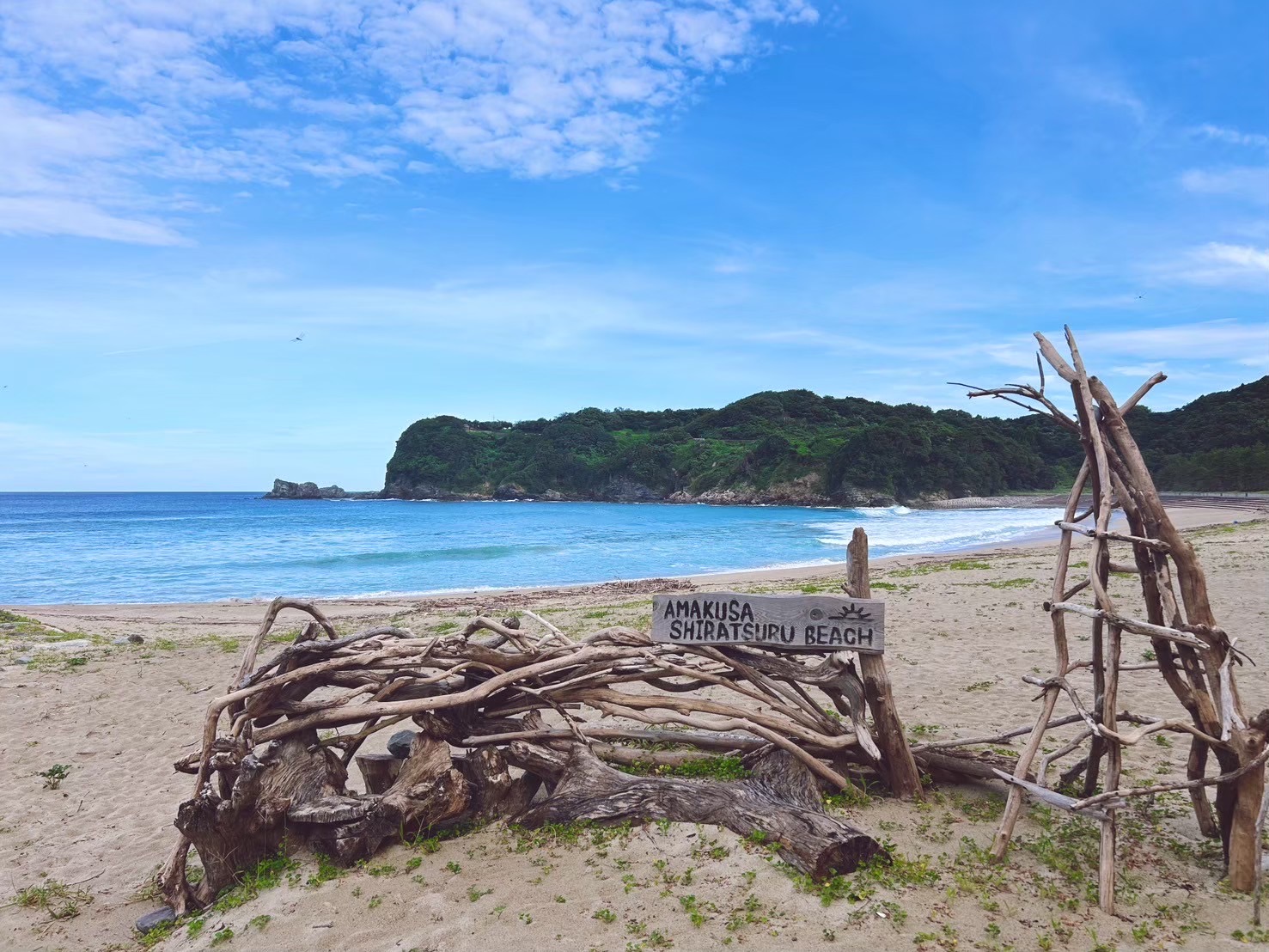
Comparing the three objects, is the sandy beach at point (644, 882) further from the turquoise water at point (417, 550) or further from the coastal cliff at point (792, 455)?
the coastal cliff at point (792, 455)

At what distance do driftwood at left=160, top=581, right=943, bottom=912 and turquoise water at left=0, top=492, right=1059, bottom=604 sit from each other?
69.8ft

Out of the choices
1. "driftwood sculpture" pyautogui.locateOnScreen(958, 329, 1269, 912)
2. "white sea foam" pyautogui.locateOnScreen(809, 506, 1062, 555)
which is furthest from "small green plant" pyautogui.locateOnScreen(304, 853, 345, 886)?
"white sea foam" pyautogui.locateOnScreen(809, 506, 1062, 555)

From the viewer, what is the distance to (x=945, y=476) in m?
92.5

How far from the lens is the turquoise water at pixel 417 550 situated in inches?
1120

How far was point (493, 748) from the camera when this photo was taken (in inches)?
198

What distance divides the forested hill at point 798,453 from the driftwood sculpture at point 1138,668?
6429cm

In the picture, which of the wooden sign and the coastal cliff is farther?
the coastal cliff

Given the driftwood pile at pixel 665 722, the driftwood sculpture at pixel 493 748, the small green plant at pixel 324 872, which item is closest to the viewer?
the driftwood pile at pixel 665 722

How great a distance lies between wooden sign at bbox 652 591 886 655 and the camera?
485 cm

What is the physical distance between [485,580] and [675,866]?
81.1ft

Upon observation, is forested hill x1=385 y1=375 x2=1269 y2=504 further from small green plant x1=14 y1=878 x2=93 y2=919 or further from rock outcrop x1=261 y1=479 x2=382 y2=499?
small green plant x1=14 y1=878 x2=93 y2=919

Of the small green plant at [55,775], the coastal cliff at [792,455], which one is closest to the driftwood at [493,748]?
the small green plant at [55,775]

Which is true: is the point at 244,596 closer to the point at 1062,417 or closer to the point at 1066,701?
the point at 1066,701

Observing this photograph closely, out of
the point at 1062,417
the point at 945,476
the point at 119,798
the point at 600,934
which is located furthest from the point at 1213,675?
the point at 945,476
